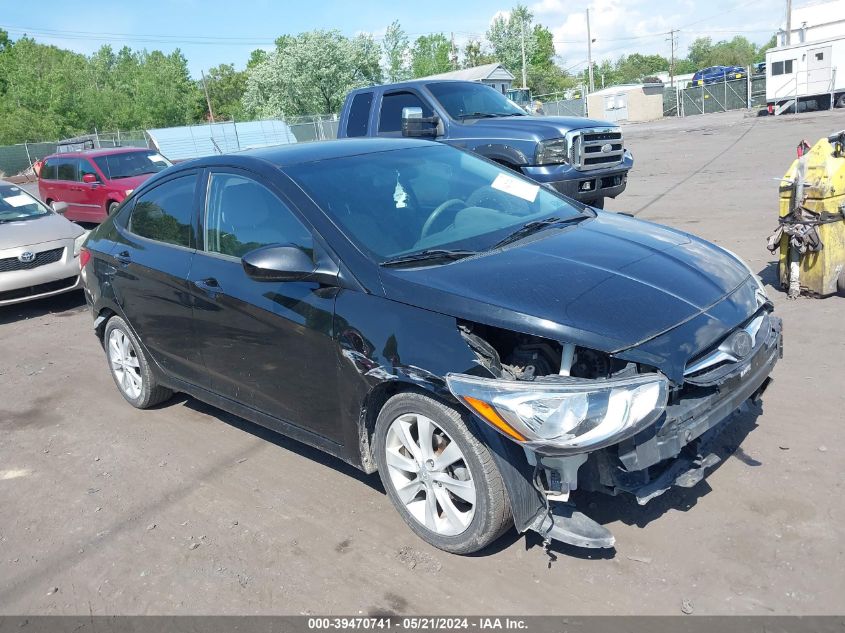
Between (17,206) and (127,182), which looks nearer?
(17,206)

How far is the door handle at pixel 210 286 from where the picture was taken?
167 inches

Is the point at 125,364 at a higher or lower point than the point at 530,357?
lower

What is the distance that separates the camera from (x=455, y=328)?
3.16 m

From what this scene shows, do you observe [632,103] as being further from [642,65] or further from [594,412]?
[642,65]

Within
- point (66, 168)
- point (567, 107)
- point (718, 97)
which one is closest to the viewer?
point (66, 168)

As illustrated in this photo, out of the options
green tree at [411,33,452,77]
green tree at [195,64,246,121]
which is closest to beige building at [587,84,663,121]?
green tree at [411,33,452,77]

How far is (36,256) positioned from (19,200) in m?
1.67

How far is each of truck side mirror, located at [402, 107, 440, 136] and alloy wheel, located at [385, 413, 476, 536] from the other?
22.8ft

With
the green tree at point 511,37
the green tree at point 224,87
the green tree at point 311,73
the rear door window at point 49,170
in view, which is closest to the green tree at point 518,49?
the green tree at point 511,37

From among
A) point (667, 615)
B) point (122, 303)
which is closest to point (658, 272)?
point (667, 615)

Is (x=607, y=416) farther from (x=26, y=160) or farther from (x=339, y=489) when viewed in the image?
(x=26, y=160)

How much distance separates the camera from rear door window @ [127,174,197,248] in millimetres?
4633

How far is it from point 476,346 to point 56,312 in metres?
7.79

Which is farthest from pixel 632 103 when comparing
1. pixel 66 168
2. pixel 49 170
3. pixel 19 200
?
pixel 19 200
